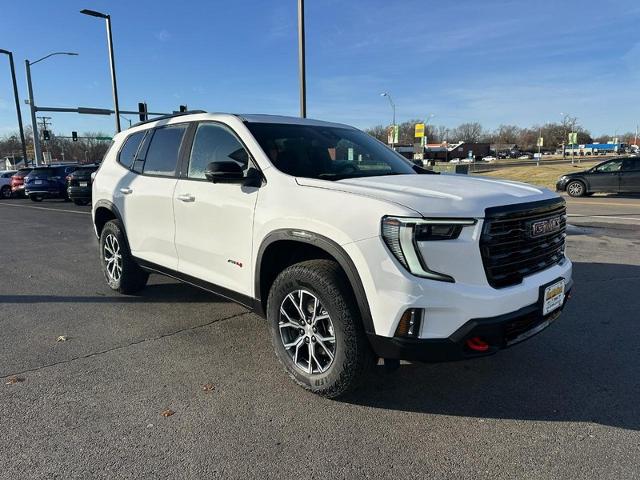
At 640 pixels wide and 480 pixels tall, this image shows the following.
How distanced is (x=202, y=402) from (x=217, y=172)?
161cm

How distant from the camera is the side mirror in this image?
139 inches

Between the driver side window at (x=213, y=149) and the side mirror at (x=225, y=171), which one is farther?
the driver side window at (x=213, y=149)

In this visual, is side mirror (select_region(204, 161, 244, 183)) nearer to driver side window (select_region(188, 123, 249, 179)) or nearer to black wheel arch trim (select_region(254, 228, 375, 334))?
driver side window (select_region(188, 123, 249, 179))

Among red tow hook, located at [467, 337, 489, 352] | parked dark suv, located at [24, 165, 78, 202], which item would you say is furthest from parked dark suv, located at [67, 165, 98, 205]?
red tow hook, located at [467, 337, 489, 352]

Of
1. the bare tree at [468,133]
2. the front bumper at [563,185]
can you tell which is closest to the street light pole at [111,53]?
the front bumper at [563,185]

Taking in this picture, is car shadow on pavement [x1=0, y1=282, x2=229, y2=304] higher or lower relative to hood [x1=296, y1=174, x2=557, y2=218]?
lower

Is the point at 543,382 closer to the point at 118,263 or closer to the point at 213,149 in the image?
the point at 213,149

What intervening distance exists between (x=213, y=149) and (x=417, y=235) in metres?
2.21

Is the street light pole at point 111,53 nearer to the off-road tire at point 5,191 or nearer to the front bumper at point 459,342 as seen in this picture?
the off-road tire at point 5,191

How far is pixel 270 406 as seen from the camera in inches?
125

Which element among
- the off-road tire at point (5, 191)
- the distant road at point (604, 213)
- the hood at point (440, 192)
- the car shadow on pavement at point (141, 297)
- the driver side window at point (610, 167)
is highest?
the hood at point (440, 192)

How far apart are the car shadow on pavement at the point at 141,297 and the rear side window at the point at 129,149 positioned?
1513 mm

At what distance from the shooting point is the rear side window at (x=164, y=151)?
14.9 ft

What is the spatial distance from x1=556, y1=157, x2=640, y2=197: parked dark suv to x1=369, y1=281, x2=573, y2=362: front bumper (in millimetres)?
19637
